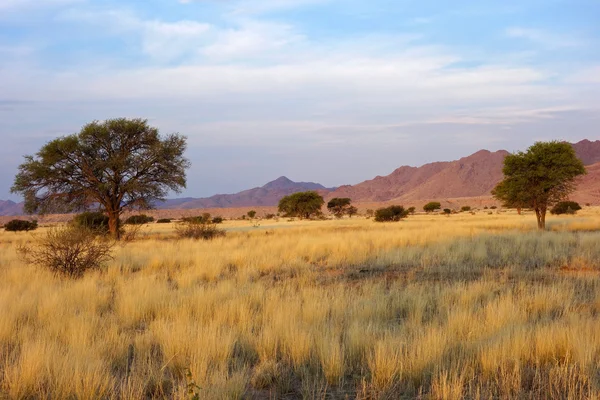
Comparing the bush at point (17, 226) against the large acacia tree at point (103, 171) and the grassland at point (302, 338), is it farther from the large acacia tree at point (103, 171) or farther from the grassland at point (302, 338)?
the grassland at point (302, 338)

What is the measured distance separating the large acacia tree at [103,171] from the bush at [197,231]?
3.04 meters

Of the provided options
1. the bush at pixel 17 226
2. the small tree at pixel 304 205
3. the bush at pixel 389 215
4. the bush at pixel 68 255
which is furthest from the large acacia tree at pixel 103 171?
the small tree at pixel 304 205

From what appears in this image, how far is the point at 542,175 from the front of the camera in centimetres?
2978

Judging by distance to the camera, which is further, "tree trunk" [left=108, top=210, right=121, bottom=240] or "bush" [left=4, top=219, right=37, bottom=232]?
"bush" [left=4, top=219, right=37, bottom=232]

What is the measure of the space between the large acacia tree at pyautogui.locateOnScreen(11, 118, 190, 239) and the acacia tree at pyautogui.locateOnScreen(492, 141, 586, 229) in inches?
853

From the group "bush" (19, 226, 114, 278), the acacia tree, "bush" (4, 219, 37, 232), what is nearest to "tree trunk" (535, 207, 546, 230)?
the acacia tree

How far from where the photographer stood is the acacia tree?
29547mm

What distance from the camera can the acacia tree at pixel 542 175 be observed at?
1163 inches

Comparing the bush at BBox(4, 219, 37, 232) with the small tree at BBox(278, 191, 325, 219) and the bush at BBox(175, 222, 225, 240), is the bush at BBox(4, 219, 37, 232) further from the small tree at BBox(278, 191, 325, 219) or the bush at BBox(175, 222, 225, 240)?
the small tree at BBox(278, 191, 325, 219)

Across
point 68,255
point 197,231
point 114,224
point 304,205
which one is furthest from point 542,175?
point 304,205

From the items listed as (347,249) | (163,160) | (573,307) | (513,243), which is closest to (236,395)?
(573,307)

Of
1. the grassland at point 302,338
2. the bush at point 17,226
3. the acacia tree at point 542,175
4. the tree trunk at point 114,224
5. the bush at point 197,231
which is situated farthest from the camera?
the bush at point 17,226

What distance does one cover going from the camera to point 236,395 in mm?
4355

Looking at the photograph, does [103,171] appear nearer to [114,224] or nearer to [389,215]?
[114,224]
